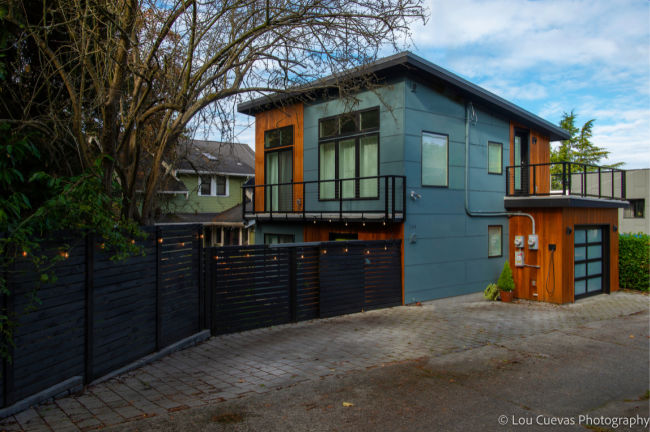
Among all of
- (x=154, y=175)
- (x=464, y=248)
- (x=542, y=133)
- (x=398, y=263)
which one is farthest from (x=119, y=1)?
(x=542, y=133)

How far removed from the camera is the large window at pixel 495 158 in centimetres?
1395

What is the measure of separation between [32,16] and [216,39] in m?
2.74

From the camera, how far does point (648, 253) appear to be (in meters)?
14.6

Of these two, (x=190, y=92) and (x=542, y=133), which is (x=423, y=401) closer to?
(x=190, y=92)

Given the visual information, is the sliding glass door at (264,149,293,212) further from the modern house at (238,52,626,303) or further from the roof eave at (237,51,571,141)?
the roof eave at (237,51,571,141)

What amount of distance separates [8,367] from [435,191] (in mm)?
9948

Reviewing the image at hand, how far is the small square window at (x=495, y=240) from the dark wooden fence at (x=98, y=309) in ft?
30.5

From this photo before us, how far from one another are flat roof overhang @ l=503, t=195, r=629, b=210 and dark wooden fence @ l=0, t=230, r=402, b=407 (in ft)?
A: 15.2

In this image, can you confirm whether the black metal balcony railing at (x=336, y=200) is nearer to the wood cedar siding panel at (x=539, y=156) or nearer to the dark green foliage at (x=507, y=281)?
the dark green foliage at (x=507, y=281)

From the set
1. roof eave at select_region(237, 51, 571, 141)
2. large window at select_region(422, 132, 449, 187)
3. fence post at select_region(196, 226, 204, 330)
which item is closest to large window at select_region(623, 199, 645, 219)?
roof eave at select_region(237, 51, 571, 141)

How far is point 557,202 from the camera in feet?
40.0

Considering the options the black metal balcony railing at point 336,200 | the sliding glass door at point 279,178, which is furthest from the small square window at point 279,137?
the black metal balcony railing at point 336,200

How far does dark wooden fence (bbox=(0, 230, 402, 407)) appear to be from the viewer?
4.92 metres

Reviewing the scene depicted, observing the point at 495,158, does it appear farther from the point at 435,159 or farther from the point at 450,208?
the point at 435,159
